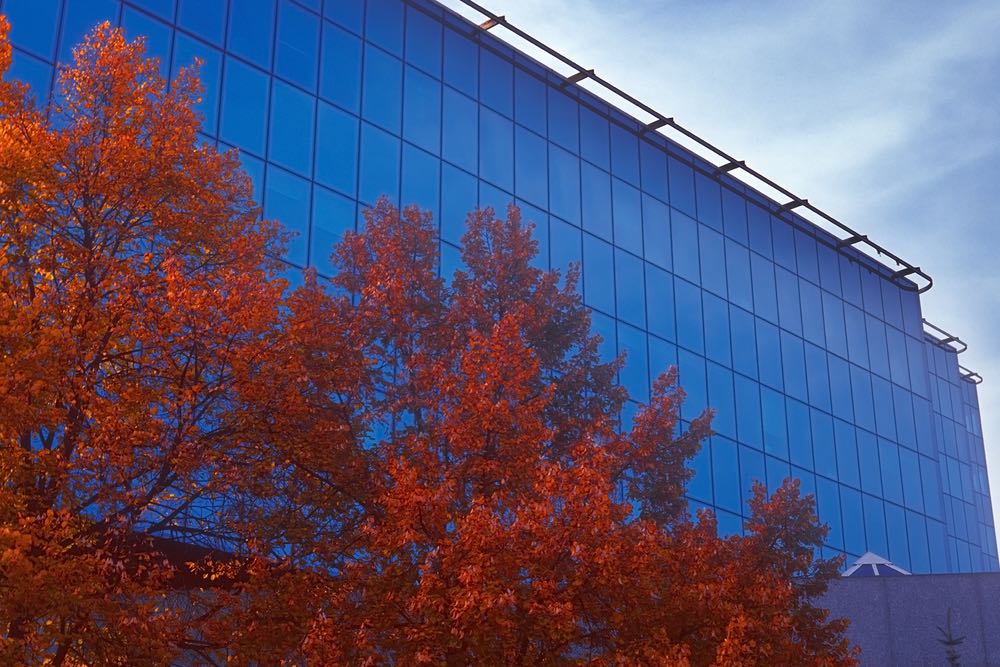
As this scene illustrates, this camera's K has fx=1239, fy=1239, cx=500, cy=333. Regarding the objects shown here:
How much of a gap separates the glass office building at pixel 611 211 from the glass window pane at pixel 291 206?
0.06m

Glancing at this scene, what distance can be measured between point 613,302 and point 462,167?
721 centimetres

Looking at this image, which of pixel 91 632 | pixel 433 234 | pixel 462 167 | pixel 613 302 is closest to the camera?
pixel 91 632

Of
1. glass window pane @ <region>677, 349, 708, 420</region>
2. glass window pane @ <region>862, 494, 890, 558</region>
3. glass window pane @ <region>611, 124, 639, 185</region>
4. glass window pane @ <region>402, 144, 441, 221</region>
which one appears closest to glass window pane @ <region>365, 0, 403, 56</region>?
glass window pane @ <region>402, 144, 441, 221</region>

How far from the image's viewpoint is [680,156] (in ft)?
151

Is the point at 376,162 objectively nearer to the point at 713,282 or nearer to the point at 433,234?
the point at 433,234

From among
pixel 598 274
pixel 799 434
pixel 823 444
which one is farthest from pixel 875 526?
pixel 598 274

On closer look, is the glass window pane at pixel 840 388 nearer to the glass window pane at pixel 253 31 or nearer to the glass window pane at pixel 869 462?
the glass window pane at pixel 869 462

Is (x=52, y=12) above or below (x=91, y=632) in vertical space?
above

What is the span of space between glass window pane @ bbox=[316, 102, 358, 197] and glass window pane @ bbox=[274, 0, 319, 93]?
0.91 metres

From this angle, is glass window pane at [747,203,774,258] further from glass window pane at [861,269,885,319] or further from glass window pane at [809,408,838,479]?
glass window pane at [861,269,885,319]

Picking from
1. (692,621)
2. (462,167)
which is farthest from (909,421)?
(692,621)

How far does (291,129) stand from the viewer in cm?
3253

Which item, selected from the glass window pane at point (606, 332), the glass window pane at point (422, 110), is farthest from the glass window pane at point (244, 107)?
the glass window pane at point (606, 332)

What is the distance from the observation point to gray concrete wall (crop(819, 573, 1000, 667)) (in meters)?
28.4
